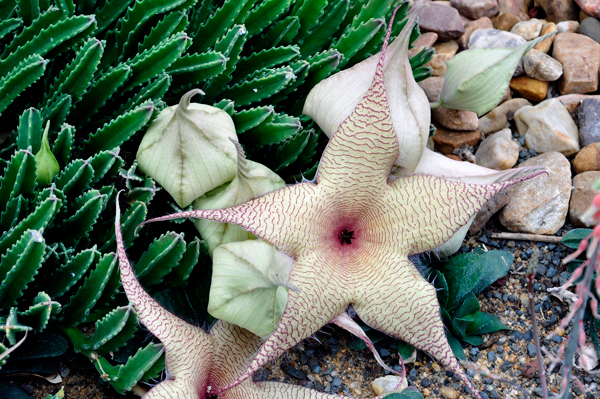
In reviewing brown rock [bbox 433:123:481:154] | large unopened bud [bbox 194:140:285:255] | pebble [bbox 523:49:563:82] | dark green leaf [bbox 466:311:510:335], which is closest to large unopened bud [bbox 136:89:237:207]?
large unopened bud [bbox 194:140:285:255]

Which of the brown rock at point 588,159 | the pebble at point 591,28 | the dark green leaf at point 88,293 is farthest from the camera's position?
the pebble at point 591,28

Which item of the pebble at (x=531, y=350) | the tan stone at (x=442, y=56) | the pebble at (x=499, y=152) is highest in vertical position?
the tan stone at (x=442, y=56)

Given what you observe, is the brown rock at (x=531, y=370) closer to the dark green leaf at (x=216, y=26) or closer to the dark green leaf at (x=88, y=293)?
the dark green leaf at (x=88, y=293)

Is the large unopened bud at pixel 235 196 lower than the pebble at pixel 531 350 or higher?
higher

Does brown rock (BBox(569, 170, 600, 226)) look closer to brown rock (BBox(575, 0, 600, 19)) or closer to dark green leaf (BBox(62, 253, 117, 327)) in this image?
brown rock (BBox(575, 0, 600, 19))

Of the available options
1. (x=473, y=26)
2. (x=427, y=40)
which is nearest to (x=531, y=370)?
(x=427, y=40)

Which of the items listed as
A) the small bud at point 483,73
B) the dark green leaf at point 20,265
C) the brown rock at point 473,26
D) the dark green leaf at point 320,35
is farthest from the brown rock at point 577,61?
the dark green leaf at point 20,265

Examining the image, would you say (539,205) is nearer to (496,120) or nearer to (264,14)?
(496,120)
